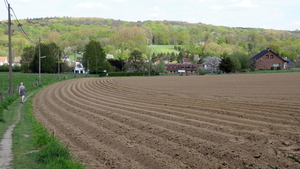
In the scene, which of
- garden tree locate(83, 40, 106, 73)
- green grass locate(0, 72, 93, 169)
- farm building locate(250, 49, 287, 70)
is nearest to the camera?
green grass locate(0, 72, 93, 169)

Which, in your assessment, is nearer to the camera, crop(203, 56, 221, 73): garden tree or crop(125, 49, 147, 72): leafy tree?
crop(203, 56, 221, 73): garden tree

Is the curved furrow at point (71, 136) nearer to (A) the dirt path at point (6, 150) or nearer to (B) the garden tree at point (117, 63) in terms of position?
(A) the dirt path at point (6, 150)

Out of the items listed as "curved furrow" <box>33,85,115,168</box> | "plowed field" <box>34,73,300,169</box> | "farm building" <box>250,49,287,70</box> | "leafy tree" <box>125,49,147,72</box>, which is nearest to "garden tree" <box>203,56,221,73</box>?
"farm building" <box>250,49,287,70</box>

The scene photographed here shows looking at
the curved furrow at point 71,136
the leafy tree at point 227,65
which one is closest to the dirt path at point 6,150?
the curved furrow at point 71,136

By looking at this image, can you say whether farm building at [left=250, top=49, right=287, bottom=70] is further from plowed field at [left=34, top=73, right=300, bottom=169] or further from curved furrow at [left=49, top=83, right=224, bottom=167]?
curved furrow at [left=49, top=83, right=224, bottom=167]

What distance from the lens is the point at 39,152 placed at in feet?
31.8

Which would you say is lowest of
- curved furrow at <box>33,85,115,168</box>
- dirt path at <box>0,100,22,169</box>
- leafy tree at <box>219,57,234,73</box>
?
dirt path at <box>0,100,22,169</box>

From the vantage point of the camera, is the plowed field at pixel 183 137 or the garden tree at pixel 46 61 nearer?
the plowed field at pixel 183 137

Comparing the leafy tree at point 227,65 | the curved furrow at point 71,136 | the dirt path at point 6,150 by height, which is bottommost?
the dirt path at point 6,150

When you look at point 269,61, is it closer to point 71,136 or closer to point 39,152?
point 71,136

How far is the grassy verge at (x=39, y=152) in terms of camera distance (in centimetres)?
828

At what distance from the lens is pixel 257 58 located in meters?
102

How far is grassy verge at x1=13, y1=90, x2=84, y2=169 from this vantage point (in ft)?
27.2

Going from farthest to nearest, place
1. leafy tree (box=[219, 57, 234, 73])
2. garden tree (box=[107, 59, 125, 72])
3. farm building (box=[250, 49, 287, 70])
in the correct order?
garden tree (box=[107, 59, 125, 72]), farm building (box=[250, 49, 287, 70]), leafy tree (box=[219, 57, 234, 73])
